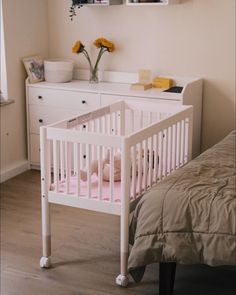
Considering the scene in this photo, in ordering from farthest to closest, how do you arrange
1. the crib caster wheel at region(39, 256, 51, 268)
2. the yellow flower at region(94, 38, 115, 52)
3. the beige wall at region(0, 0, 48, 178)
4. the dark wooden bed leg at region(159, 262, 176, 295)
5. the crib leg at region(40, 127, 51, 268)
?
the yellow flower at region(94, 38, 115, 52) → the beige wall at region(0, 0, 48, 178) → the crib caster wheel at region(39, 256, 51, 268) → the crib leg at region(40, 127, 51, 268) → the dark wooden bed leg at region(159, 262, 176, 295)

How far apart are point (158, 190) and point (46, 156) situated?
669 millimetres

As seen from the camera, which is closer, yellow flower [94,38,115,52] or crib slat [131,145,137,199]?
crib slat [131,145,137,199]

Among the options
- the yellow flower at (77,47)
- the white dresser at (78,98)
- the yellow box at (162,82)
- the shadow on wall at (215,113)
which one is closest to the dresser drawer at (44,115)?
the white dresser at (78,98)

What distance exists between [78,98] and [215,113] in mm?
1114

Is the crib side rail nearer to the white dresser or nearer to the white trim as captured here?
the white dresser

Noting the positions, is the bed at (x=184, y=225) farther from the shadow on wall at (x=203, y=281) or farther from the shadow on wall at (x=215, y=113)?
the shadow on wall at (x=215, y=113)

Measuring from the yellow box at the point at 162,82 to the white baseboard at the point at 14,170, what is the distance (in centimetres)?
131

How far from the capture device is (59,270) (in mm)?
3150

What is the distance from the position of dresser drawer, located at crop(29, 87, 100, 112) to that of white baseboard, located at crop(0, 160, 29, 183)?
1.75ft

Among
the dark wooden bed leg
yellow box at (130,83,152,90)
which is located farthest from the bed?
yellow box at (130,83,152,90)

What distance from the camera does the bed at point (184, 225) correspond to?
101 inches

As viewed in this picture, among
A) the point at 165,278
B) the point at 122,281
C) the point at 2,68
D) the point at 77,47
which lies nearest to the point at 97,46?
the point at 77,47

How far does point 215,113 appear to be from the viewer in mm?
4562

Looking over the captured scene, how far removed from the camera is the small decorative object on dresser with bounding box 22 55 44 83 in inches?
187
